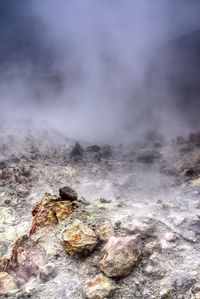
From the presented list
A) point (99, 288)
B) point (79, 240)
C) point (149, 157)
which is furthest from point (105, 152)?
point (99, 288)

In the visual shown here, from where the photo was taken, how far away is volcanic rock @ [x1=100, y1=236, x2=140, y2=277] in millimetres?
4484

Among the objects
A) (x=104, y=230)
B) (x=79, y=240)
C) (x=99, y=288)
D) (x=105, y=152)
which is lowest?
(x=99, y=288)

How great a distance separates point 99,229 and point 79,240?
652 millimetres

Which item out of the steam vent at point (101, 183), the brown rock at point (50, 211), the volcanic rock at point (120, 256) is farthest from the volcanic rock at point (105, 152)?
the volcanic rock at point (120, 256)

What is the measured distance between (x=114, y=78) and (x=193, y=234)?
72.4 feet

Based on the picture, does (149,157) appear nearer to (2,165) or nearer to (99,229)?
(2,165)

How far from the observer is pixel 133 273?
15.0ft

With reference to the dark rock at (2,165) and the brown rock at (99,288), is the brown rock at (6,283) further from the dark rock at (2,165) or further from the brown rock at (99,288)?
the dark rock at (2,165)

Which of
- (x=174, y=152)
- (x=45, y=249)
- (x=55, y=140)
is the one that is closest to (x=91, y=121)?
(x=55, y=140)

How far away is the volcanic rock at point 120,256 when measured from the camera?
4484mm

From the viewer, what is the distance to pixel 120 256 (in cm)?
464

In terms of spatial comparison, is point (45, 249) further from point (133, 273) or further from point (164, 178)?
point (164, 178)

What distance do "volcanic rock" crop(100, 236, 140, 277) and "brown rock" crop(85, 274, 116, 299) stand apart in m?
0.16

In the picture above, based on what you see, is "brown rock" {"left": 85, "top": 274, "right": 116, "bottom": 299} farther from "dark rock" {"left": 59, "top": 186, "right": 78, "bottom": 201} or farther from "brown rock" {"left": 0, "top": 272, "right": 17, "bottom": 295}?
"dark rock" {"left": 59, "top": 186, "right": 78, "bottom": 201}
